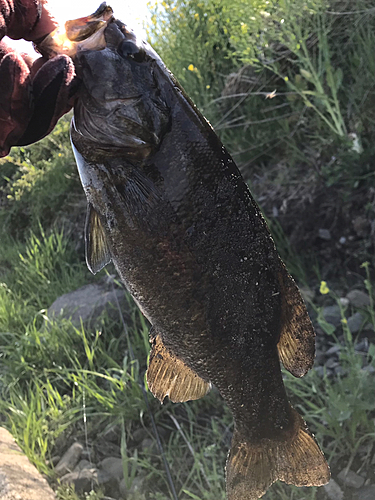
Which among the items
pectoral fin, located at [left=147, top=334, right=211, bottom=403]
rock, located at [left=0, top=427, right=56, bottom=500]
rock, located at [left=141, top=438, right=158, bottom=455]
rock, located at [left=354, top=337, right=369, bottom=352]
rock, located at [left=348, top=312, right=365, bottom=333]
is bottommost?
rock, located at [left=141, top=438, right=158, bottom=455]

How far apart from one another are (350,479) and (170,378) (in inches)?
50.0

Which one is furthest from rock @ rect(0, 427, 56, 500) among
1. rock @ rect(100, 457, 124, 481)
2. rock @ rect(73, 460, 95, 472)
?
rock @ rect(100, 457, 124, 481)

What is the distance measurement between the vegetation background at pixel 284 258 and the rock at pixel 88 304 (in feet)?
0.37

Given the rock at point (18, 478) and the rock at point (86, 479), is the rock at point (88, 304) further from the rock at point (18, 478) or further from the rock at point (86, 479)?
the rock at point (86, 479)

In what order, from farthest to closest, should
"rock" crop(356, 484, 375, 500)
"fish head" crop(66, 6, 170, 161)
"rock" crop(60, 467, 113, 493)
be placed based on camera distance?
"rock" crop(60, 467, 113, 493)
"rock" crop(356, 484, 375, 500)
"fish head" crop(66, 6, 170, 161)

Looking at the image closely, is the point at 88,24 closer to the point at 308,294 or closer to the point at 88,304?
the point at 308,294

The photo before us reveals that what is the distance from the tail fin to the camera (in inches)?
52.8

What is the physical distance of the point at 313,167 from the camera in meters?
3.40

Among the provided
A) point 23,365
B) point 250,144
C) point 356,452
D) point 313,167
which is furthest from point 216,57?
point 356,452

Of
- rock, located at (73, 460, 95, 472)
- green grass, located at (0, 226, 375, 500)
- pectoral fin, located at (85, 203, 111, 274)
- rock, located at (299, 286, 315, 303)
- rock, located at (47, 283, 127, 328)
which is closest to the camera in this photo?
pectoral fin, located at (85, 203, 111, 274)

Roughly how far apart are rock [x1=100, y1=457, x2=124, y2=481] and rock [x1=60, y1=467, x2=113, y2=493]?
0.03 metres

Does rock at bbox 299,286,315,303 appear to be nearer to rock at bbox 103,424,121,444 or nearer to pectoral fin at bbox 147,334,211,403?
rock at bbox 103,424,121,444

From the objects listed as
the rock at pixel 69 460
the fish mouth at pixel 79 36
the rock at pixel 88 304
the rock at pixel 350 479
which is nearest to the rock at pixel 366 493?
the rock at pixel 350 479

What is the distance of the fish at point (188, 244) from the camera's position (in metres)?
1.01
